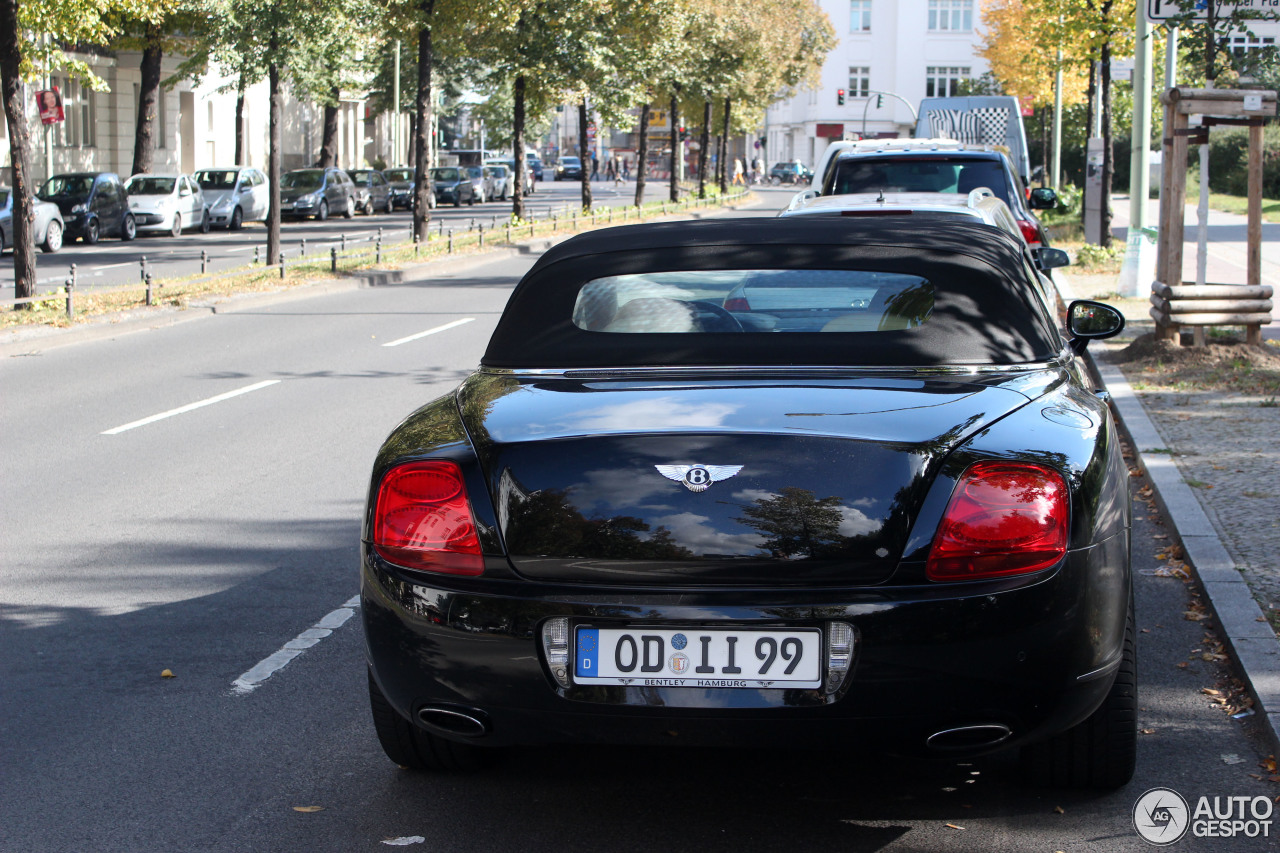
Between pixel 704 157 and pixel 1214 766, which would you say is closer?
pixel 1214 766

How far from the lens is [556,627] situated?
3205 millimetres

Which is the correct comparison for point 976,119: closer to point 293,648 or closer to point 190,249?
point 190,249

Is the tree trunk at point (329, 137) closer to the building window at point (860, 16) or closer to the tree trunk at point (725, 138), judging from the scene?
the tree trunk at point (725, 138)

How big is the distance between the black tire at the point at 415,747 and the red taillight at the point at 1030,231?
8674mm

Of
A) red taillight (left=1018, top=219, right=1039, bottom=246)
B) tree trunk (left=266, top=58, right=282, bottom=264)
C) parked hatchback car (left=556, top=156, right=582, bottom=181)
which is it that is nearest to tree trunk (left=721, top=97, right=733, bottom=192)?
tree trunk (left=266, top=58, right=282, bottom=264)

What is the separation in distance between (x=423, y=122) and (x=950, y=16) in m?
81.9

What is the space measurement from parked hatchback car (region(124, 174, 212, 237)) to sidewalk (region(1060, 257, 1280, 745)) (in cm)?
2841

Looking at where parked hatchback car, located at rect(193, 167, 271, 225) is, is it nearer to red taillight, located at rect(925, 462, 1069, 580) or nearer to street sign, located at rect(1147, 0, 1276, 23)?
street sign, located at rect(1147, 0, 1276, 23)

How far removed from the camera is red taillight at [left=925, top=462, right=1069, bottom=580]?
10.3 ft

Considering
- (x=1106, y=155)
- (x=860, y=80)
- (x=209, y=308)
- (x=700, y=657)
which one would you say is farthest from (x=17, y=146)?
(x=860, y=80)

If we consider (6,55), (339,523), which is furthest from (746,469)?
(6,55)

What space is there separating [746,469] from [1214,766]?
182 cm

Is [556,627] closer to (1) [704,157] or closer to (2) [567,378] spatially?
(2) [567,378]

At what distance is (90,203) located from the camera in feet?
105
